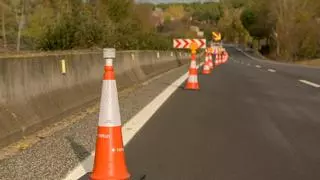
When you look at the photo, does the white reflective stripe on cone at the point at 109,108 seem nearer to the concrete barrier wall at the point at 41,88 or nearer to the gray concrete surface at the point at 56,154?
the gray concrete surface at the point at 56,154

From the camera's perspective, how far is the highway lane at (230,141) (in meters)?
6.27

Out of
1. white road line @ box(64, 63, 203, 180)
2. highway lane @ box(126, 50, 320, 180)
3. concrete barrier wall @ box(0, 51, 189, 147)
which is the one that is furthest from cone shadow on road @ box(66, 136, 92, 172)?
concrete barrier wall @ box(0, 51, 189, 147)

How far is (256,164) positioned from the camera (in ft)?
21.6

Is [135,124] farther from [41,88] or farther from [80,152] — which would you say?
[80,152]

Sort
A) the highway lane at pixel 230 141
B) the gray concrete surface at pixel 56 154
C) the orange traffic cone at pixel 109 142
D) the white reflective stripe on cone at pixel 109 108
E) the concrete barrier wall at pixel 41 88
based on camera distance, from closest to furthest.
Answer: the orange traffic cone at pixel 109 142, the white reflective stripe on cone at pixel 109 108, the gray concrete surface at pixel 56 154, the highway lane at pixel 230 141, the concrete barrier wall at pixel 41 88

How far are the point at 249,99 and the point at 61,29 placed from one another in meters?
6.27

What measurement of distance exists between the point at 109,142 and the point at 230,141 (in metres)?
2.89

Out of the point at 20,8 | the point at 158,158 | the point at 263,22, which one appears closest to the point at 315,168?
the point at 158,158

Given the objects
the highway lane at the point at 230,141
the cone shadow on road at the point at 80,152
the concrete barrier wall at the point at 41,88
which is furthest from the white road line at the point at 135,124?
the concrete barrier wall at the point at 41,88

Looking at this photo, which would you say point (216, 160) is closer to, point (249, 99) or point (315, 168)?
point (315, 168)

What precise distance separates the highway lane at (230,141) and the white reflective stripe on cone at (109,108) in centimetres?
75

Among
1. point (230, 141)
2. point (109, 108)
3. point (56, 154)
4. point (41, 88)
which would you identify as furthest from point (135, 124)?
point (109, 108)

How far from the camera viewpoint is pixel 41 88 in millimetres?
9055

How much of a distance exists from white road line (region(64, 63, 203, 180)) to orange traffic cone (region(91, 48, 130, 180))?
0.55 m
